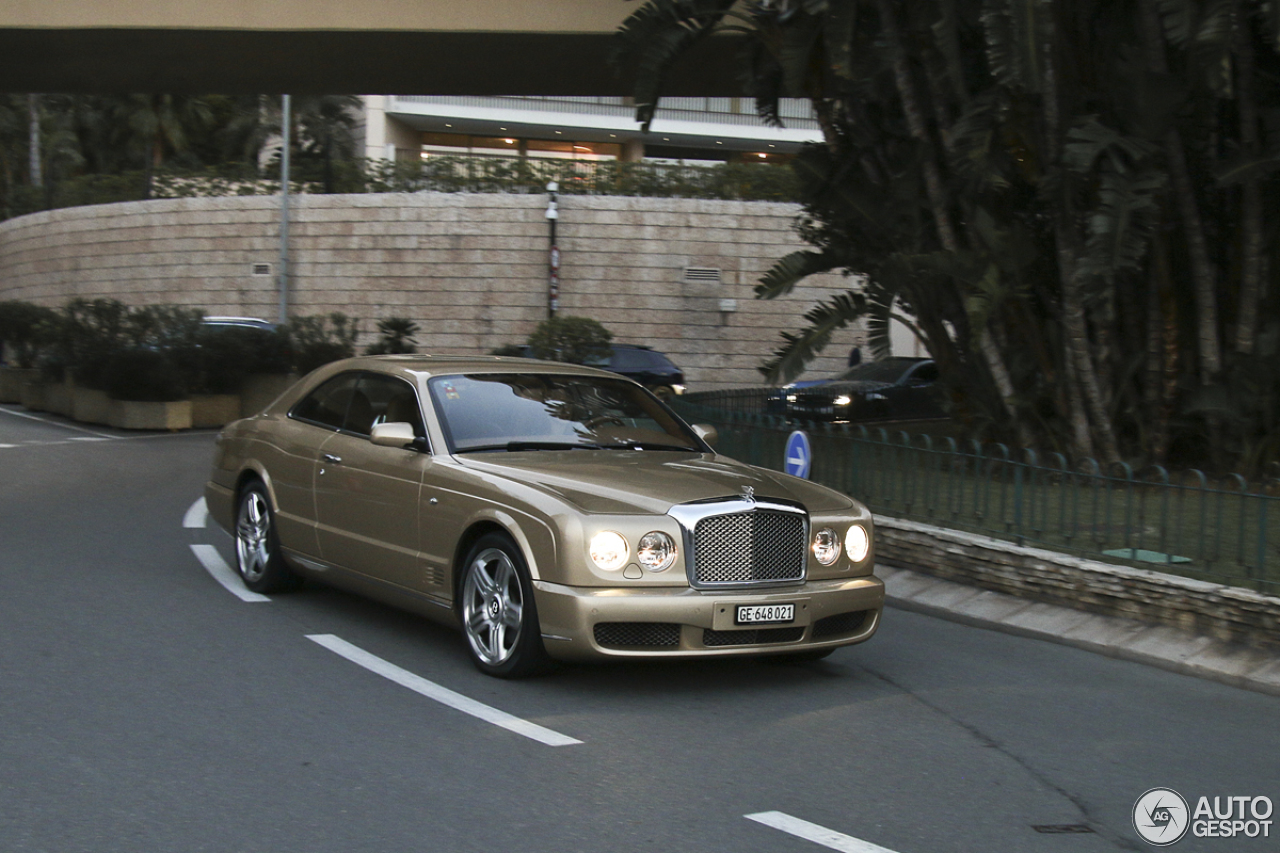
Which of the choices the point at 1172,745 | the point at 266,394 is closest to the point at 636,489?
the point at 1172,745

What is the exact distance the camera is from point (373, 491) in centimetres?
732

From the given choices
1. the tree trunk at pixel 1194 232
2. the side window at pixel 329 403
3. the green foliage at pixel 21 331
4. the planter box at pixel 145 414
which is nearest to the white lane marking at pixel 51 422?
the planter box at pixel 145 414

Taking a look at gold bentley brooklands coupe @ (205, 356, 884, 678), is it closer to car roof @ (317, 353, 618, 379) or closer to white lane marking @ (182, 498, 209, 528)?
car roof @ (317, 353, 618, 379)

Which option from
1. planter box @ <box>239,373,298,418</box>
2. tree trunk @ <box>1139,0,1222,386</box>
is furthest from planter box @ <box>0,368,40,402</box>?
tree trunk @ <box>1139,0,1222,386</box>

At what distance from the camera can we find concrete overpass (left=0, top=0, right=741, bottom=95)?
13.5 meters

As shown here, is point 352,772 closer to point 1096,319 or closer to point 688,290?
point 1096,319

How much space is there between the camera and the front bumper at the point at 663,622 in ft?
19.4

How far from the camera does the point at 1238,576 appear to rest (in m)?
7.53

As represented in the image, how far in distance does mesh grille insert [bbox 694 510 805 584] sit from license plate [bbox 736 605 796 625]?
0.45ft

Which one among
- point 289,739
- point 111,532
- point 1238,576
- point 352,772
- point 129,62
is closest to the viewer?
point 352,772

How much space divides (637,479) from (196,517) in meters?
7.10

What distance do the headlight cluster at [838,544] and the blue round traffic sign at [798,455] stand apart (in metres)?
3.35

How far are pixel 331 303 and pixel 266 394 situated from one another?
1300cm

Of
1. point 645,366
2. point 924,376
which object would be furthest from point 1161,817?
point 645,366
